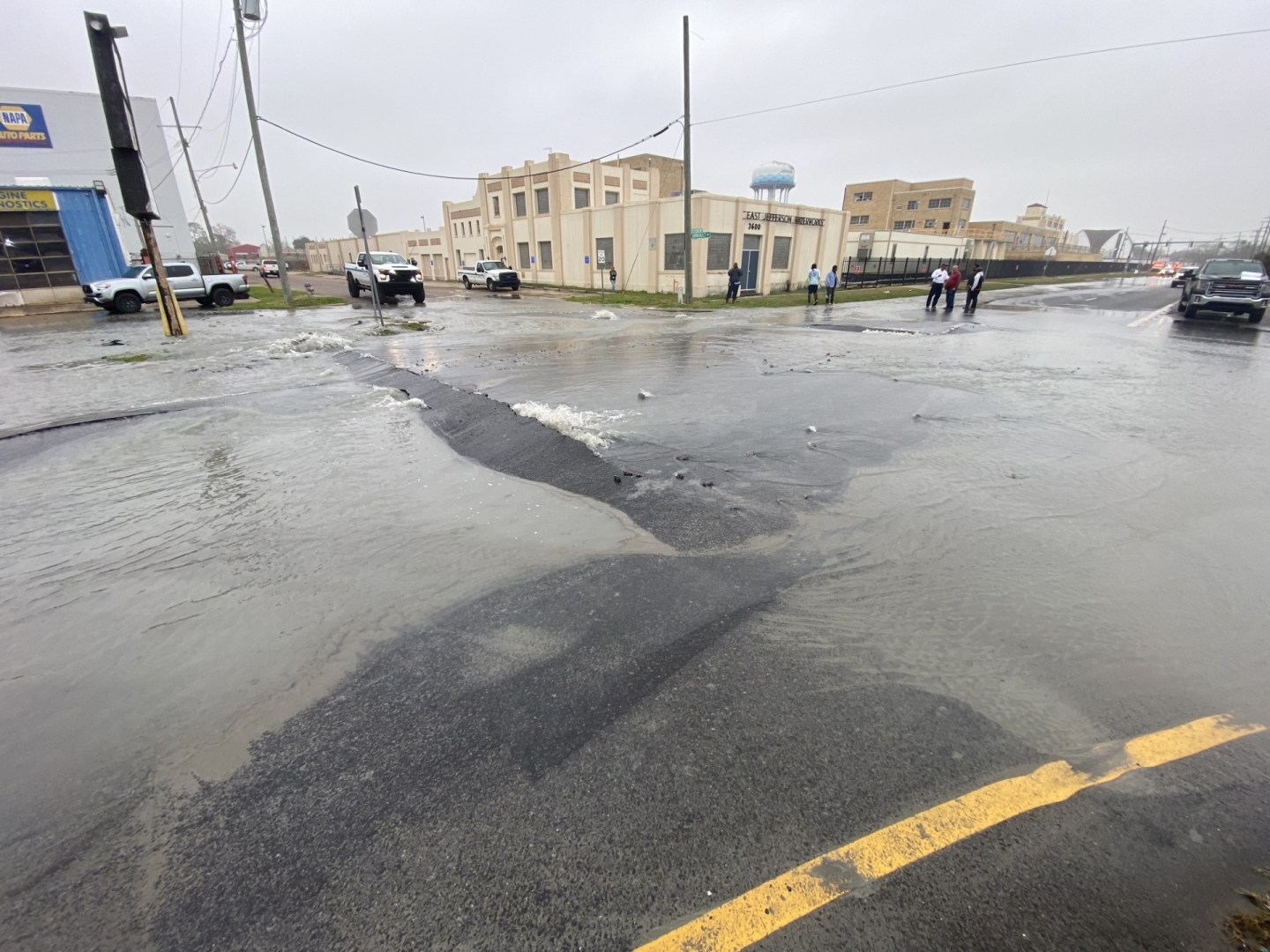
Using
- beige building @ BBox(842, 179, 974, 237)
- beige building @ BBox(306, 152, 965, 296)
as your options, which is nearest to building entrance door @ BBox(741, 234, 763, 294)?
beige building @ BBox(306, 152, 965, 296)

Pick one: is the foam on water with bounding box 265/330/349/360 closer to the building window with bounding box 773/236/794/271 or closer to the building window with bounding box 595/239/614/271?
the building window with bounding box 595/239/614/271

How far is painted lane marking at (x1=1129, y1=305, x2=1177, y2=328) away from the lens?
766 inches

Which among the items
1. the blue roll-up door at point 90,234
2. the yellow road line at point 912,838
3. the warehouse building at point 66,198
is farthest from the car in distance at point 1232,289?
the warehouse building at point 66,198

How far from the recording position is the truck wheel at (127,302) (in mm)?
22688

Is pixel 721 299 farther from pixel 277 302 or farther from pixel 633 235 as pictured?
pixel 277 302

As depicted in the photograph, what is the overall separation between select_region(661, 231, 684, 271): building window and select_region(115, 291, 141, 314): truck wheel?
80.0 ft

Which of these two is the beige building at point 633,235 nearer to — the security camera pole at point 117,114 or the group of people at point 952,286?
the group of people at point 952,286

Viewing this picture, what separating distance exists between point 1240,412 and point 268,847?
1136 cm

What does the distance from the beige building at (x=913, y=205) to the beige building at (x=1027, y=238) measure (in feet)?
11.2

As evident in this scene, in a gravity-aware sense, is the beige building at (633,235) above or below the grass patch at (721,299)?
above

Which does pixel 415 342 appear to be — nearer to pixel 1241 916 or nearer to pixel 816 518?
pixel 816 518

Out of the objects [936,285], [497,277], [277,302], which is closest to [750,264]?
[936,285]

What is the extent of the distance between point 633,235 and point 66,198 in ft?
89.1

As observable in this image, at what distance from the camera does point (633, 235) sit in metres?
34.9
